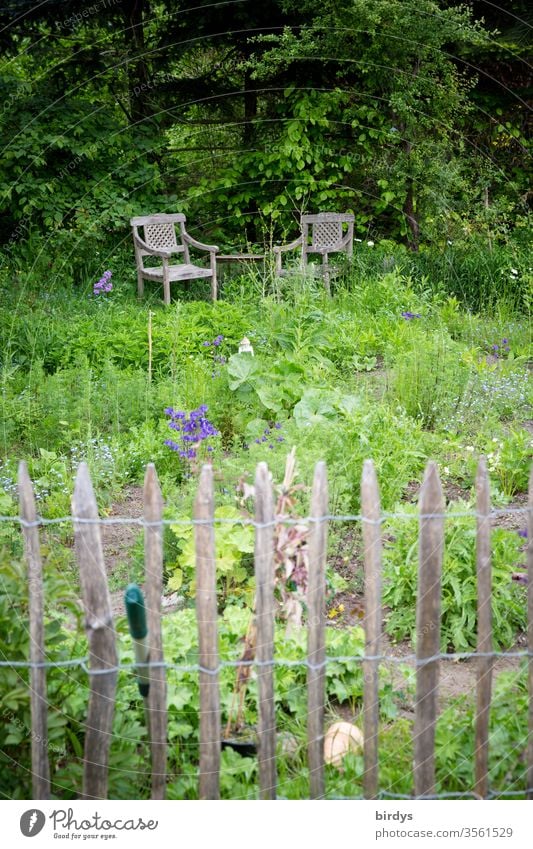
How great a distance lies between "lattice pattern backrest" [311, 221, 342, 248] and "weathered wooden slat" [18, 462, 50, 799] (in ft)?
27.1

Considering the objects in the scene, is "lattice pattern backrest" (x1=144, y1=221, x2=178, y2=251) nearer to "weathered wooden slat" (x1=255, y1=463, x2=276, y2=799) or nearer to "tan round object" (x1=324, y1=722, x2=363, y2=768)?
"tan round object" (x1=324, y1=722, x2=363, y2=768)

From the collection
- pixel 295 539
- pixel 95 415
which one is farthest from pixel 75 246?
pixel 295 539

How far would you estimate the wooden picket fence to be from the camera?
2182mm

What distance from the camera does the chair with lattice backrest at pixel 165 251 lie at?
8805mm

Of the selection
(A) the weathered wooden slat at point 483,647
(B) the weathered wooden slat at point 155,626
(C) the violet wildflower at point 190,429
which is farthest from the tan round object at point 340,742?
(C) the violet wildflower at point 190,429

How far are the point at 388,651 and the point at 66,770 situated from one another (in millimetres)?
1325

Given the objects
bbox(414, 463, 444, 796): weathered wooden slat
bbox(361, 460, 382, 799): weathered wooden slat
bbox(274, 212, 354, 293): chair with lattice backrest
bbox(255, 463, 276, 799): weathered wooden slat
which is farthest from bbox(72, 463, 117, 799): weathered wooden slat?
bbox(274, 212, 354, 293): chair with lattice backrest

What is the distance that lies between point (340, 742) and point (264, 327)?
4331 mm

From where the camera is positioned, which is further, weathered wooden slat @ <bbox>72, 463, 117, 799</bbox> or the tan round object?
the tan round object

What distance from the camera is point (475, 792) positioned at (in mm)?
2350

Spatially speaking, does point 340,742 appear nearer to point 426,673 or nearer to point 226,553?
point 426,673

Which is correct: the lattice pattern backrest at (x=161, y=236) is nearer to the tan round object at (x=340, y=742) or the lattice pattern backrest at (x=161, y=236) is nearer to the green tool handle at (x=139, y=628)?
the tan round object at (x=340, y=742)

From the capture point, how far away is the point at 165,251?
28.5 feet

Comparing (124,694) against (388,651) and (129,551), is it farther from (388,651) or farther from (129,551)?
(129,551)
